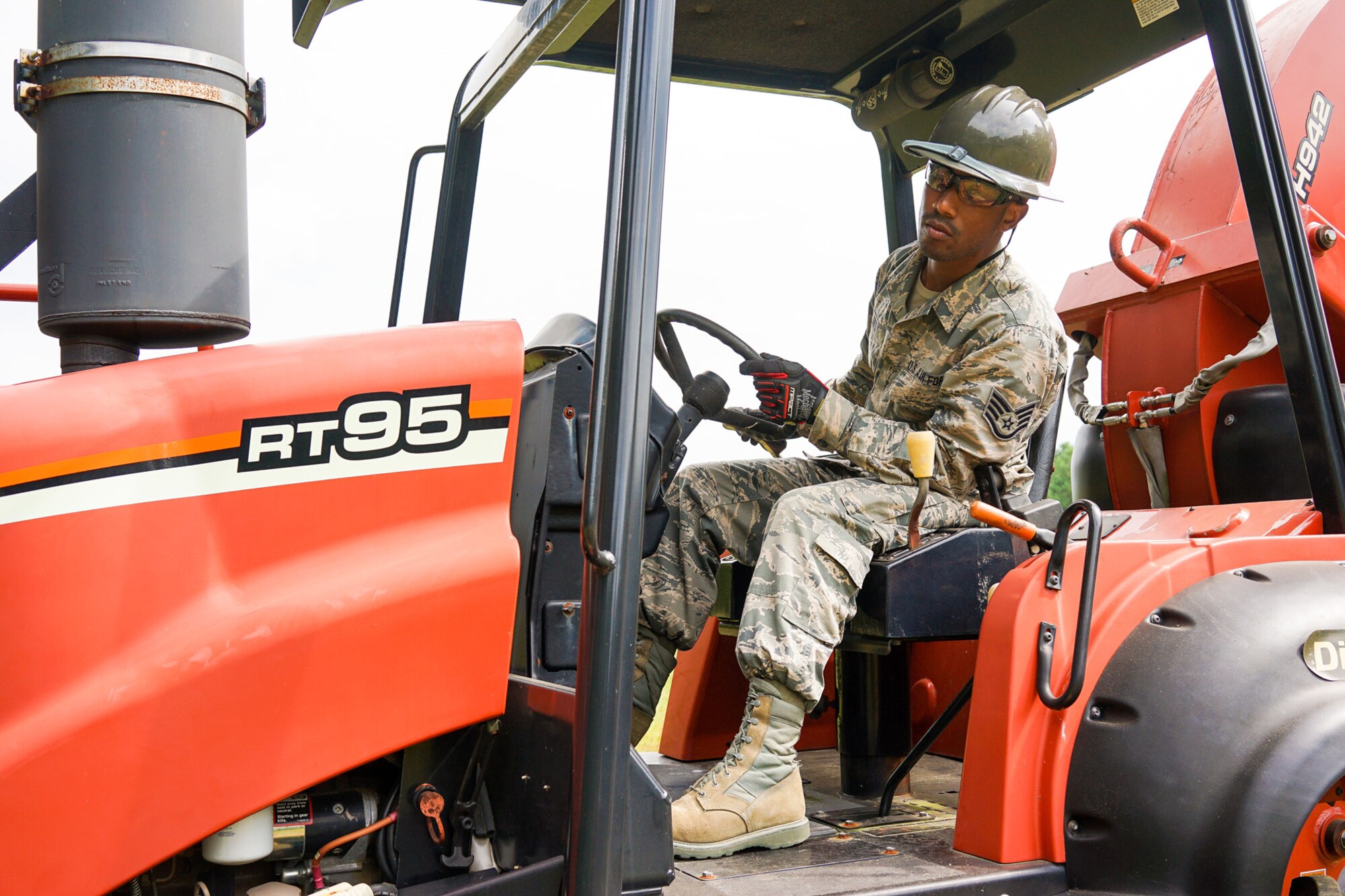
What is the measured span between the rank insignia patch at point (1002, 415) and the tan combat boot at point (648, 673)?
82 cm

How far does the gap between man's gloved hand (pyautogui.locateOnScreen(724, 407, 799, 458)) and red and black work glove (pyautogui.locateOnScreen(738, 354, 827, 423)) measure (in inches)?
3.6

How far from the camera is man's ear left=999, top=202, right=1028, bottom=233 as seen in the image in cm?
256

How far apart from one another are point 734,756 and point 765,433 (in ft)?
2.77

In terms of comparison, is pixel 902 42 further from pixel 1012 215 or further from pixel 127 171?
pixel 127 171

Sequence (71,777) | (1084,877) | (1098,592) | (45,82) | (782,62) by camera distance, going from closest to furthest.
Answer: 1. (71,777)
2. (45,82)
3. (1084,877)
4. (1098,592)
5. (782,62)

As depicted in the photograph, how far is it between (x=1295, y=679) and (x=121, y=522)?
1.77 m

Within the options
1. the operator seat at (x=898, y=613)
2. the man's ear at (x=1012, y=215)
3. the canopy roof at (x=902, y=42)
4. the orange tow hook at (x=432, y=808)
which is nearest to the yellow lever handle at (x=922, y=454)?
the operator seat at (x=898, y=613)

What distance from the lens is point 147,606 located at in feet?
4.54

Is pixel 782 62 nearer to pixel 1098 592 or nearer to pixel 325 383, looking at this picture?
pixel 1098 592

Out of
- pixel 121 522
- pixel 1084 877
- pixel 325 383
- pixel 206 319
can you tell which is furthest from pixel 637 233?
pixel 1084 877

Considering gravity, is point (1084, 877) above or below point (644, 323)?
below

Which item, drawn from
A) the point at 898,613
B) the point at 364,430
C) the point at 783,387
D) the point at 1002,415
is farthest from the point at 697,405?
the point at 364,430

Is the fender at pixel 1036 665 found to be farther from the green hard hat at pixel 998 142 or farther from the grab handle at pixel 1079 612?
the green hard hat at pixel 998 142

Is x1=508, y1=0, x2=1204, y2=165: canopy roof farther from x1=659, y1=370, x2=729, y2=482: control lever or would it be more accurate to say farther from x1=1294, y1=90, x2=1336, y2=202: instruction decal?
x1=659, y1=370, x2=729, y2=482: control lever
